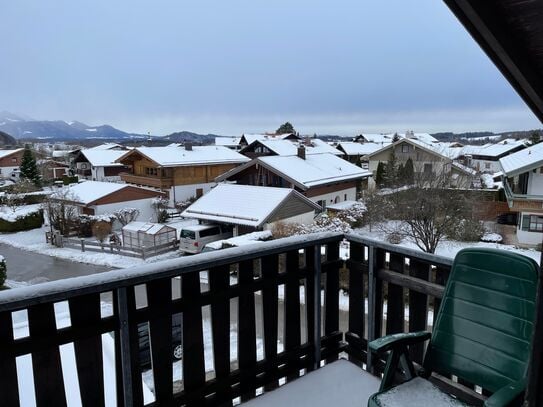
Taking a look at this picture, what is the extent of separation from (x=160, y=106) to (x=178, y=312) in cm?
3676

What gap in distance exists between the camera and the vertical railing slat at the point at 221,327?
1962 mm

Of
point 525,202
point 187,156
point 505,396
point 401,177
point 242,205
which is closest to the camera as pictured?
point 505,396

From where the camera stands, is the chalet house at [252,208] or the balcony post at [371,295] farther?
the chalet house at [252,208]

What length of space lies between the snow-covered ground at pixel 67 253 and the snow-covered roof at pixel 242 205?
2.07m

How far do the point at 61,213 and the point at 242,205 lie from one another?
27.1 ft

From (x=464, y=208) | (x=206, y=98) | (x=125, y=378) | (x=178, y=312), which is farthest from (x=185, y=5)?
(x=206, y=98)

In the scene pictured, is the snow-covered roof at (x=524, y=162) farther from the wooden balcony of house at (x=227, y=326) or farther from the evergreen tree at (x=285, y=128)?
the evergreen tree at (x=285, y=128)

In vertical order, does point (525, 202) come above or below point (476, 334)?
below

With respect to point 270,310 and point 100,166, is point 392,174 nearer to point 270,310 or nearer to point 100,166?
point 270,310

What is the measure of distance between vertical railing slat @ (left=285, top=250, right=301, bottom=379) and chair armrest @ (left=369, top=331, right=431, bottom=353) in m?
0.68

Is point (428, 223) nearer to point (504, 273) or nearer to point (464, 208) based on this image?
point (464, 208)

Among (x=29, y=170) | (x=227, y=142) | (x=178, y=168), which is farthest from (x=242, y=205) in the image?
(x=227, y=142)

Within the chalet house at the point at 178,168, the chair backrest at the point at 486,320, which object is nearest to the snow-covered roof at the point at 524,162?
the chair backrest at the point at 486,320

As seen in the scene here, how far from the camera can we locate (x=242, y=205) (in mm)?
14750
